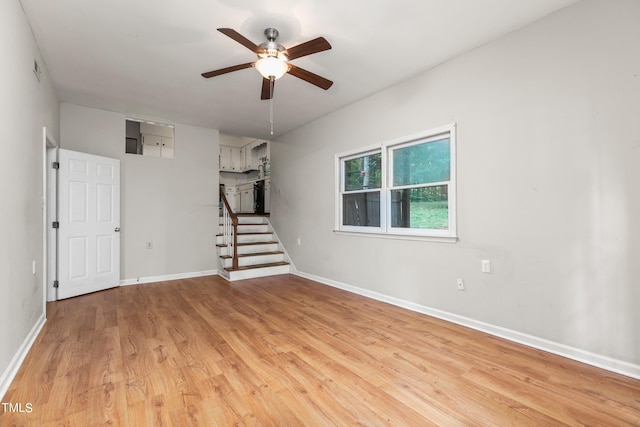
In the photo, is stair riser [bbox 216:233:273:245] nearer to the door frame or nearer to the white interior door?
the white interior door

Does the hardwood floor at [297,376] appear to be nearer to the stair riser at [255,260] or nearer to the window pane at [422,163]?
the window pane at [422,163]

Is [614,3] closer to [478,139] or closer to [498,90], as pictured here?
[498,90]

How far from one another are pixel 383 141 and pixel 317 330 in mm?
2444

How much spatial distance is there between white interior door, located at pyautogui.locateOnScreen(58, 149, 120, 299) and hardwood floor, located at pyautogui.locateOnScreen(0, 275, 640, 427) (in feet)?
2.88

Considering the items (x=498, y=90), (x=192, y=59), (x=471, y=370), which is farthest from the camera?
(x=192, y=59)

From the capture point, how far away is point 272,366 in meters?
2.15

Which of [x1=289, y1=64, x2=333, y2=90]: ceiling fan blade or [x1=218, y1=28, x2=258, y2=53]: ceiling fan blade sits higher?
[x1=218, y1=28, x2=258, y2=53]: ceiling fan blade

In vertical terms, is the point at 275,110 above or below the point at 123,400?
above

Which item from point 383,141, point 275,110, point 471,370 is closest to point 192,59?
point 275,110

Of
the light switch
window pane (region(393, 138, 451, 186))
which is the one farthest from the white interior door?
the light switch

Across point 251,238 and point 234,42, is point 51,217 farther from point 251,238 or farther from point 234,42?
point 234,42

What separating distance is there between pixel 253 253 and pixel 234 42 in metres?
3.78

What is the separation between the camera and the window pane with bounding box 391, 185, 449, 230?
3.18m

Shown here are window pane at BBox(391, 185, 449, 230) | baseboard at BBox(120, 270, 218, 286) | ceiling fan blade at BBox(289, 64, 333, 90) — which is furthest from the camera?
baseboard at BBox(120, 270, 218, 286)
